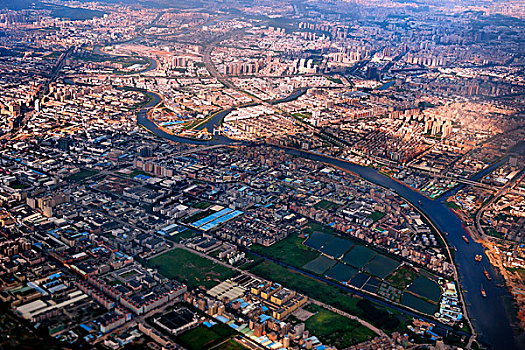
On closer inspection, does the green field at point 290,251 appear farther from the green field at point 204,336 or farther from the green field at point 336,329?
the green field at point 204,336

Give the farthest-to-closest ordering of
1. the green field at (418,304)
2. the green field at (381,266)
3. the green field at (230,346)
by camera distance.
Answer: the green field at (381,266) → the green field at (418,304) → the green field at (230,346)

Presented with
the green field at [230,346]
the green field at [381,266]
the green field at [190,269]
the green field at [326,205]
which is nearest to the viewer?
the green field at [230,346]

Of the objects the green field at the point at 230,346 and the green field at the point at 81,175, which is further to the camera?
the green field at the point at 81,175

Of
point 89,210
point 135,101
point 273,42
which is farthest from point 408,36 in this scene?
point 89,210

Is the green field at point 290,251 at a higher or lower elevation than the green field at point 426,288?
lower

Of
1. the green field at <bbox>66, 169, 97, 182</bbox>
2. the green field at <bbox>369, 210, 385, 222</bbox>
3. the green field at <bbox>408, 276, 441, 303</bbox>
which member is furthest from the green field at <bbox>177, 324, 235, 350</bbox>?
the green field at <bbox>66, 169, 97, 182</bbox>

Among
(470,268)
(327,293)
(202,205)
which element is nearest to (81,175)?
(202,205)

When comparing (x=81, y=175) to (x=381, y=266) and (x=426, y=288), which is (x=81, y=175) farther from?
(x=426, y=288)

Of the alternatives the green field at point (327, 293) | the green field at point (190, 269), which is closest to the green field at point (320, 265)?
the green field at point (327, 293)
